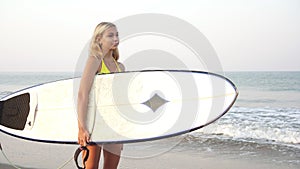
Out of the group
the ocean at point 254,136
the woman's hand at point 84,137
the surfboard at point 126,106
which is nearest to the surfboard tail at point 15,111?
the surfboard at point 126,106

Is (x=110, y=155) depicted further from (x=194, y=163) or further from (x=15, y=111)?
(x=194, y=163)

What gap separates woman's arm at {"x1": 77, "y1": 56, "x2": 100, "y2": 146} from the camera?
2.11m

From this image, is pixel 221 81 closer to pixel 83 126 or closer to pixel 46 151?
pixel 83 126

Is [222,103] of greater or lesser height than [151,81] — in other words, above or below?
below

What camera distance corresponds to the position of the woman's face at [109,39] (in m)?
2.21

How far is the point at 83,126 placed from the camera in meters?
2.17

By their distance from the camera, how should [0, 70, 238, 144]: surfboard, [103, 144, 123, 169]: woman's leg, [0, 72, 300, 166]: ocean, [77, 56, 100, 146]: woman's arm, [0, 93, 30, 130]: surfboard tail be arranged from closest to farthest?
[77, 56, 100, 146]: woman's arm < [103, 144, 123, 169]: woman's leg < [0, 70, 238, 144]: surfboard < [0, 93, 30, 130]: surfboard tail < [0, 72, 300, 166]: ocean

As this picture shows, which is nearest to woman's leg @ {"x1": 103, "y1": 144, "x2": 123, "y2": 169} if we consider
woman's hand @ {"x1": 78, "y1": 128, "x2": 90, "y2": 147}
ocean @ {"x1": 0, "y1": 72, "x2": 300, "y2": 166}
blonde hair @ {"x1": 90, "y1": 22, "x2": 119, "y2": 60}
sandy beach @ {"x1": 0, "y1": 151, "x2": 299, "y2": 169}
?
woman's hand @ {"x1": 78, "y1": 128, "x2": 90, "y2": 147}

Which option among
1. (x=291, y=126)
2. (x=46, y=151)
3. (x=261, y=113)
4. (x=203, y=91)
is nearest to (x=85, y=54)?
(x=203, y=91)

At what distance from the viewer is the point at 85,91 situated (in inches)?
83.1

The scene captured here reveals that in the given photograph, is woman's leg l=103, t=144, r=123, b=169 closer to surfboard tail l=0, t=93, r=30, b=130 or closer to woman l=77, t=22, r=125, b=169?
woman l=77, t=22, r=125, b=169

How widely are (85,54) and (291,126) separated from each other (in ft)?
19.7

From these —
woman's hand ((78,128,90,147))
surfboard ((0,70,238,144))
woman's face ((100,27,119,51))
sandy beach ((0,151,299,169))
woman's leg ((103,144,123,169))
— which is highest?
woman's face ((100,27,119,51))

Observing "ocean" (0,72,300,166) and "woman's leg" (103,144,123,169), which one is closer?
"woman's leg" (103,144,123,169)
